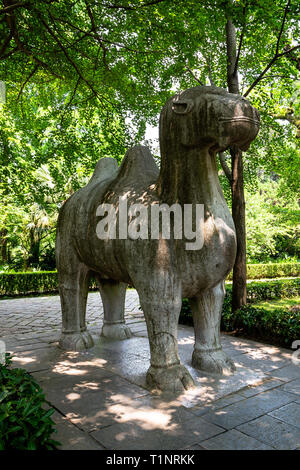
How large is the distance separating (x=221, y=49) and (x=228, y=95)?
583cm

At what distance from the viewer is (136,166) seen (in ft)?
15.0

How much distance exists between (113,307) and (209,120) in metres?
3.55

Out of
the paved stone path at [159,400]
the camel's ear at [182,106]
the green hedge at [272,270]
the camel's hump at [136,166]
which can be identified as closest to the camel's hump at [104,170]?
the camel's hump at [136,166]

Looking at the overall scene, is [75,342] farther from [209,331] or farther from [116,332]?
[209,331]

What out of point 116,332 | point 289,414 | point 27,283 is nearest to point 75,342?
point 116,332

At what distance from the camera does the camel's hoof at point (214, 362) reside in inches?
158

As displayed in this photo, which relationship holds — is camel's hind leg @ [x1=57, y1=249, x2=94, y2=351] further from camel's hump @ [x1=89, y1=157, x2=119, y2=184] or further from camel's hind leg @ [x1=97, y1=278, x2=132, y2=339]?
camel's hump @ [x1=89, y1=157, x2=119, y2=184]

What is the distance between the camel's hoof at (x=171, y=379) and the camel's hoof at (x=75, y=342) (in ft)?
6.00

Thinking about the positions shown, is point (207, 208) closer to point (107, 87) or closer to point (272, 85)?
point (107, 87)

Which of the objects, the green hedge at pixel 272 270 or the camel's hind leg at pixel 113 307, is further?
the green hedge at pixel 272 270

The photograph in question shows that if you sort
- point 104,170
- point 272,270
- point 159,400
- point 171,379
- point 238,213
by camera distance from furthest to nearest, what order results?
point 272,270 < point 238,213 < point 104,170 < point 171,379 < point 159,400

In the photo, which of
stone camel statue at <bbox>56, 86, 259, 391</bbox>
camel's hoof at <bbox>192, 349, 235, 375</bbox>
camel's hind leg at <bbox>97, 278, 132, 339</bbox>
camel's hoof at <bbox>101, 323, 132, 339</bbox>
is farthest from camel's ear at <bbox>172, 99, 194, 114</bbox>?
camel's hoof at <bbox>101, 323, 132, 339</bbox>

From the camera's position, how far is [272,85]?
28.4 ft

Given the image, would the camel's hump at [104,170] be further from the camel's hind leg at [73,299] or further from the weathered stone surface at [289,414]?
the weathered stone surface at [289,414]
